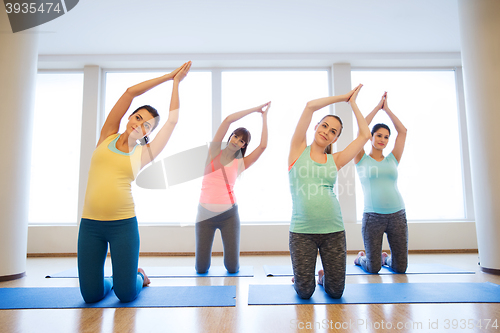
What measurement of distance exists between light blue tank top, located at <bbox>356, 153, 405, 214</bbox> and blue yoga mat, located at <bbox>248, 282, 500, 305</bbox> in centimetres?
71

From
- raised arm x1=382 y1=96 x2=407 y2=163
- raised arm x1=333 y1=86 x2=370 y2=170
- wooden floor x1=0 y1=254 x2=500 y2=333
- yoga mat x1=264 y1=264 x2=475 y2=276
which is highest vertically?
raised arm x1=382 y1=96 x2=407 y2=163

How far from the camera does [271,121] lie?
4.93 metres

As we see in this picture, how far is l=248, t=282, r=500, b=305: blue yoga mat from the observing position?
1.98 metres

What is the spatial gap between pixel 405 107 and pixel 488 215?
7.81ft

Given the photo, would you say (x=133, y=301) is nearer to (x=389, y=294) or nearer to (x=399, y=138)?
(x=389, y=294)

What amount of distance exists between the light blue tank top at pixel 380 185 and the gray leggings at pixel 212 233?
3.98ft

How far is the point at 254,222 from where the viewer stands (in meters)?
4.75

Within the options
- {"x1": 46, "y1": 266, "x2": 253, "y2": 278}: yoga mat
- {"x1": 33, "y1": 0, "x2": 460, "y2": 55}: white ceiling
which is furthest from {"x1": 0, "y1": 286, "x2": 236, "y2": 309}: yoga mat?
{"x1": 33, "y1": 0, "x2": 460, "y2": 55}: white ceiling

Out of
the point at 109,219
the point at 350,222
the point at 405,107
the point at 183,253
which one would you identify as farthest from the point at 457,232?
the point at 109,219

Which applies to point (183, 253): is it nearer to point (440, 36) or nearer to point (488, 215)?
point (488, 215)

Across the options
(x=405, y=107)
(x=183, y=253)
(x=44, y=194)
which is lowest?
(x=183, y=253)

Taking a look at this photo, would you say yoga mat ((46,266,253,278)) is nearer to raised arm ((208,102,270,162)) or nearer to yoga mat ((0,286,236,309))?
yoga mat ((0,286,236,309))

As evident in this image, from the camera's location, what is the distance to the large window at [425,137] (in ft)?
15.8

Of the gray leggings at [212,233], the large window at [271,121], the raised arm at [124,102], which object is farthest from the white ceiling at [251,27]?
the gray leggings at [212,233]
